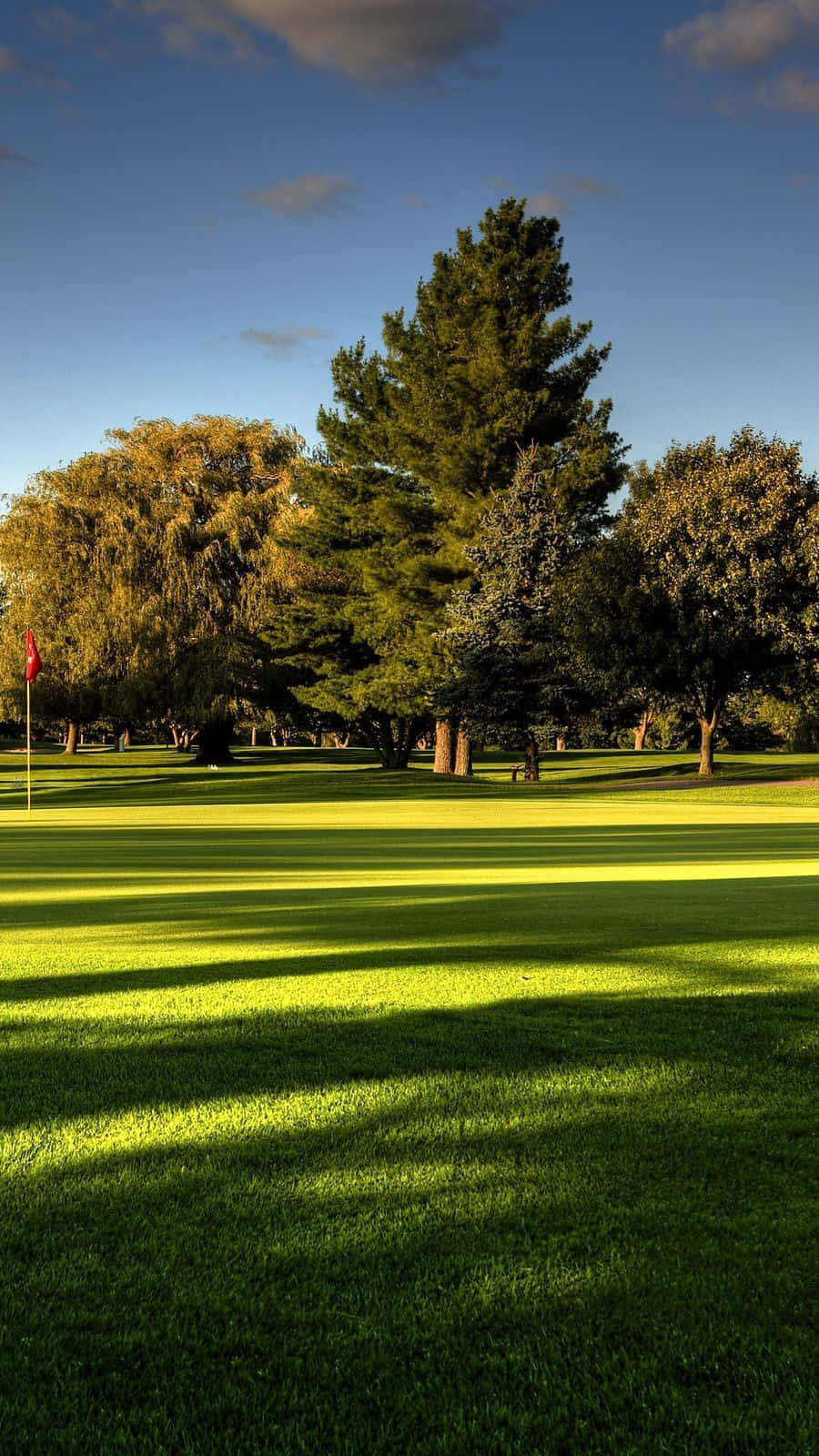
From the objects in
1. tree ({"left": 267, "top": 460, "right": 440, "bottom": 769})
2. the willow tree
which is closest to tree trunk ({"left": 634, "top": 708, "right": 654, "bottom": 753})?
tree ({"left": 267, "top": 460, "right": 440, "bottom": 769})

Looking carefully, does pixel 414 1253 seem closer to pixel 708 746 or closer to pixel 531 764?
pixel 708 746

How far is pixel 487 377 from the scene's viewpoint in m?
45.3

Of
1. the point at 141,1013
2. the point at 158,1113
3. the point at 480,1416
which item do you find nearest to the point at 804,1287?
the point at 480,1416

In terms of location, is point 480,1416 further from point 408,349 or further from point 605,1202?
point 408,349

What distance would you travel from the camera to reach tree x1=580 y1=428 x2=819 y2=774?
135ft

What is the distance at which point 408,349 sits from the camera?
49.9 meters

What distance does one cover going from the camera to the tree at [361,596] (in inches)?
1859

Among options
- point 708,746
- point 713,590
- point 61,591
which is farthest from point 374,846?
point 61,591

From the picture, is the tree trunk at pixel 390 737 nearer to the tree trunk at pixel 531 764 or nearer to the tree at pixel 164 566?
the tree at pixel 164 566

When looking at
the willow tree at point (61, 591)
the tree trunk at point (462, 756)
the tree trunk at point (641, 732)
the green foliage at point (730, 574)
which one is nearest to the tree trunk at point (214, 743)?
the willow tree at point (61, 591)

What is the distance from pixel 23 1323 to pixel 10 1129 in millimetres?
1347

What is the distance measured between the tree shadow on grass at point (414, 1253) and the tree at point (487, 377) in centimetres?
4007

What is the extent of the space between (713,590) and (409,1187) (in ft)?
131

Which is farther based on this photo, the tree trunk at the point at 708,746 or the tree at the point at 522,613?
the tree trunk at the point at 708,746
